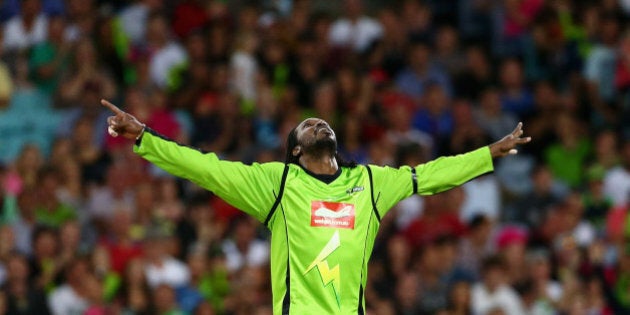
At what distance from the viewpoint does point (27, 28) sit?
15188mm

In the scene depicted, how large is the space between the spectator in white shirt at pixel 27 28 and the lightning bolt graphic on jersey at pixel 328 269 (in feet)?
27.6

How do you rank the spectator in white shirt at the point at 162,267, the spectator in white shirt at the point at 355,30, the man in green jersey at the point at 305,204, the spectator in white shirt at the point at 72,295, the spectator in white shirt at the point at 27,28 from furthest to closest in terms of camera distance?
the spectator in white shirt at the point at 355,30, the spectator in white shirt at the point at 27,28, the spectator in white shirt at the point at 162,267, the spectator in white shirt at the point at 72,295, the man in green jersey at the point at 305,204

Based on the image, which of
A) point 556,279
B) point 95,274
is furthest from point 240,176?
point 556,279

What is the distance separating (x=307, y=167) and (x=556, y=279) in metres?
6.62

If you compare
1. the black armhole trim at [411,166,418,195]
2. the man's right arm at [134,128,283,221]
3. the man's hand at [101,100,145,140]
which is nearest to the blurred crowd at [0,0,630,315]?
the black armhole trim at [411,166,418,195]

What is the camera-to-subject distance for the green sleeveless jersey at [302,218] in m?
7.37

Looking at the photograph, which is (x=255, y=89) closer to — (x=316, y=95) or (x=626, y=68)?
(x=316, y=95)

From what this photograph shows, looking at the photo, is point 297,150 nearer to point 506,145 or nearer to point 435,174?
point 435,174

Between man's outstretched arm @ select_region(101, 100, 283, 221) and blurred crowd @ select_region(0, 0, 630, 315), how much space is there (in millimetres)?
4794

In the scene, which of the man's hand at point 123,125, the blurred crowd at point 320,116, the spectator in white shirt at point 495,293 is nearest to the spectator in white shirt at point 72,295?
the blurred crowd at point 320,116

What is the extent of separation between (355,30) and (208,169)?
8798mm

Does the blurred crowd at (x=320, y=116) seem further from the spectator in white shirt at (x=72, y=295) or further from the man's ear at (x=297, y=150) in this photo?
the man's ear at (x=297, y=150)

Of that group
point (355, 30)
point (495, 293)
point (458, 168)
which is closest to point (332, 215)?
point (458, 168)

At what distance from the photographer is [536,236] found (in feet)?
46.5
